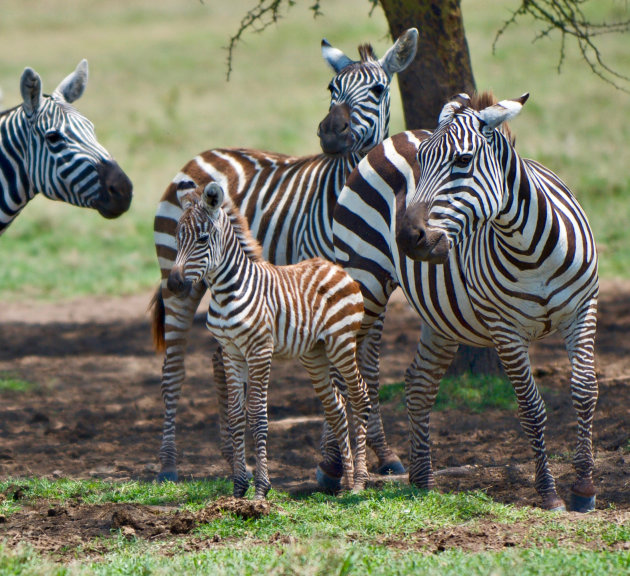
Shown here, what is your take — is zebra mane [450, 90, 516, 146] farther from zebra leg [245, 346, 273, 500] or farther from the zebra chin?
the zebra chin

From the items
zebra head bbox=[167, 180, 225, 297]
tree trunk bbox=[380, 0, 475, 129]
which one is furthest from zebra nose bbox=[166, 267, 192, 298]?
tree trunk bbox=[380, 0, 475, 129]

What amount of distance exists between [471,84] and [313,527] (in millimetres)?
5228

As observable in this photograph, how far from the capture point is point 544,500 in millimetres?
5457

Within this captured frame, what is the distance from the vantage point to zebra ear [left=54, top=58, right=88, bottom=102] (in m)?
7.05

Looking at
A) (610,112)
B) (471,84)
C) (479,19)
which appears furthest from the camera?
(479,19)

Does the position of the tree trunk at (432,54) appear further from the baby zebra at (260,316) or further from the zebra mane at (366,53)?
the baby zebra at (260,316)

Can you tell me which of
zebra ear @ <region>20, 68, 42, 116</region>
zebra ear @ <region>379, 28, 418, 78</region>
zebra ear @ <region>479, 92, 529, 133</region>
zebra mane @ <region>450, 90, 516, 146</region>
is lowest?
zebra ear @ <region>479, 92, 529, 133</region>

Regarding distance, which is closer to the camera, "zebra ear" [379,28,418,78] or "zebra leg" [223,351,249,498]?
"zebra leg" [223,351,249,498]

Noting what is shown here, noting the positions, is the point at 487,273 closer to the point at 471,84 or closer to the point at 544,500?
the point at 544,500

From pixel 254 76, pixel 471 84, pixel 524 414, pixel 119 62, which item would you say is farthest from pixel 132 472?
pixel 119 62

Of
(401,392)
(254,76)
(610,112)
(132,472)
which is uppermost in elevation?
(254,76)

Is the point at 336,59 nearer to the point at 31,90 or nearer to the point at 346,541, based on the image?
the point at 31,90

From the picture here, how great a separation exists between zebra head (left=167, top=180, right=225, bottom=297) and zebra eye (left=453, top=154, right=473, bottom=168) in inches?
58.2

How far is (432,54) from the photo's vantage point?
8500 mm
